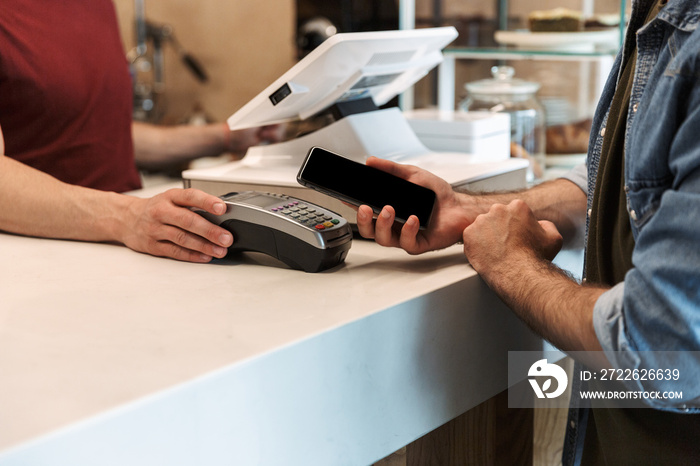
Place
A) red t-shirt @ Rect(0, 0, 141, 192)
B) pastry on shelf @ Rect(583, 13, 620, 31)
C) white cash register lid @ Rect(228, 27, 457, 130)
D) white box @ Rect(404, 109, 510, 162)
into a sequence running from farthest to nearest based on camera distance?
1. pastry on shelf @ Rect(583, 13, 620, 31)
2. red t-shirt @ Rect(0, 0, 141, 192)
3. white box @ Rect(404, 109, 510, 162)
4. white cash register lid @ Rect(228, 27, 457, 130)

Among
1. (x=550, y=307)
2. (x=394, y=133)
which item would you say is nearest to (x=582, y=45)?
(x=394, y=133)

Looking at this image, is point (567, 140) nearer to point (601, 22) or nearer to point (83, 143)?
point (601, 22)

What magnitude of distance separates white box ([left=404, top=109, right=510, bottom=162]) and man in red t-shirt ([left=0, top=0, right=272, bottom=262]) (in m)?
0.45

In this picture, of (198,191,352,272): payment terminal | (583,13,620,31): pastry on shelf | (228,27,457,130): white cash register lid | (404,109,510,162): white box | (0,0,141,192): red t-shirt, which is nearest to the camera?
(198,191,352,272): payment terminal

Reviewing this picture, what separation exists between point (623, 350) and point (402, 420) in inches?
8.3

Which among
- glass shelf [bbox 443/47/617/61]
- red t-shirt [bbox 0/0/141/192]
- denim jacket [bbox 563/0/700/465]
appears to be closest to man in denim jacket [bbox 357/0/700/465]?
denim jacket [bbox 563/0/700/465]

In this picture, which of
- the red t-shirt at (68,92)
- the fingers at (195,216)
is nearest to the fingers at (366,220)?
the fingers at (195,216)

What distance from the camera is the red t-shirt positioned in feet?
4.26

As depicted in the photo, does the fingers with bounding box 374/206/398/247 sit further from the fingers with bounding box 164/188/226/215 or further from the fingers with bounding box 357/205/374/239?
the fingers with bounding box 164/188/226/215

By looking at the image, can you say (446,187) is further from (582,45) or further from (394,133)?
(582,45)

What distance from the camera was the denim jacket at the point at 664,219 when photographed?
589mm

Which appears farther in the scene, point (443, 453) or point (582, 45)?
point (582, 45)

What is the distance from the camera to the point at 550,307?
27.8 inches

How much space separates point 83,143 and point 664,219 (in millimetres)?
1140
